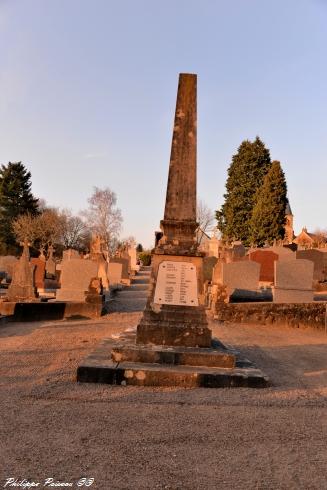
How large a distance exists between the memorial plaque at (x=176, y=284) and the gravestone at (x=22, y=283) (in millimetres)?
7653

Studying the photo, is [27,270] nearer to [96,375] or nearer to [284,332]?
[284,332]

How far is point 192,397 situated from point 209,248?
95.1ft

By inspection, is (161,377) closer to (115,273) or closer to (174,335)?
(174,335)

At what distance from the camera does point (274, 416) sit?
384cm

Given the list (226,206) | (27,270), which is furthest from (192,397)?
(226,206)

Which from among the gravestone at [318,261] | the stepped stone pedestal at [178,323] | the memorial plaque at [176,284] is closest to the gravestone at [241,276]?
the gravestone at [318,261]

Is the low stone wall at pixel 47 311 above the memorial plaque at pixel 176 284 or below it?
below

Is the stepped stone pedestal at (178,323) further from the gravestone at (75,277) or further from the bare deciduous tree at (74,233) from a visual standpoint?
the bare deciduous tree at (74,233)

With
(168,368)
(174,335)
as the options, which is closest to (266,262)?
(174,335)

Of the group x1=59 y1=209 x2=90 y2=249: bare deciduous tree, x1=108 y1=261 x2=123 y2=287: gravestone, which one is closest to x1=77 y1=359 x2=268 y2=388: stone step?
x1=108 y1=261 x2=123 y2=287: gravestone

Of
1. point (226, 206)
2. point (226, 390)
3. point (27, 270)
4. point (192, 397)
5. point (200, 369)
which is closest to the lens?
point (192, 397)

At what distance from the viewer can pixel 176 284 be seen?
5742 mm

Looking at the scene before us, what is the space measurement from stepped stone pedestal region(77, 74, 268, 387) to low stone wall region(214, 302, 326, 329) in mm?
4966

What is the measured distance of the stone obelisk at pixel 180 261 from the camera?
5.49m
